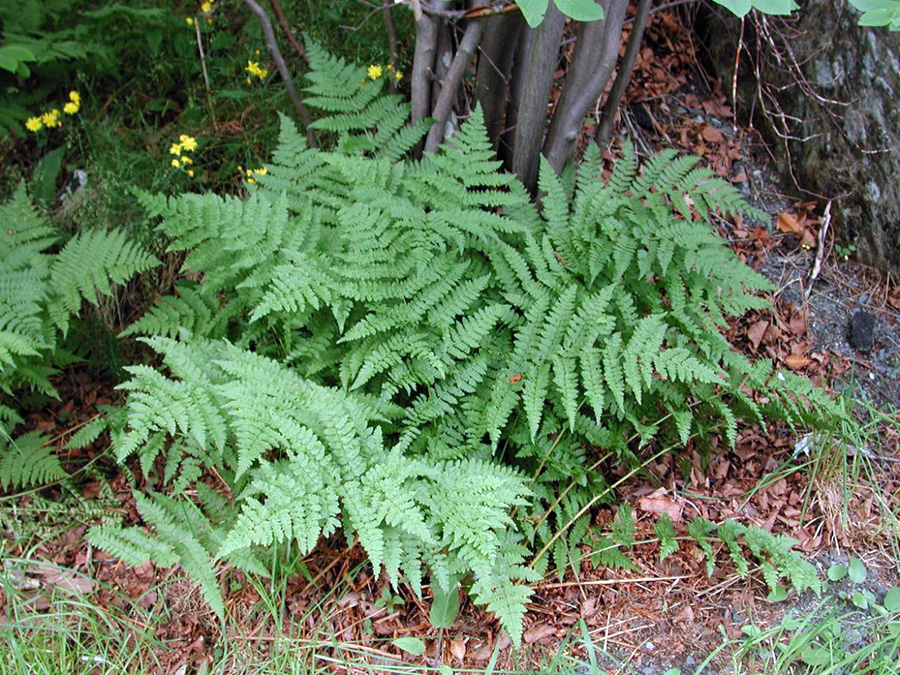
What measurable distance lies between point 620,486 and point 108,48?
332 centimetres

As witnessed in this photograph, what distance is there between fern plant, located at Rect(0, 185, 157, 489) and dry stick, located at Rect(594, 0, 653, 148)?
2106mm

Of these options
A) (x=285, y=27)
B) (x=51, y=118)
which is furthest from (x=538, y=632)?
(x=51, y=118)

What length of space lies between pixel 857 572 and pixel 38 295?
10.8 feet

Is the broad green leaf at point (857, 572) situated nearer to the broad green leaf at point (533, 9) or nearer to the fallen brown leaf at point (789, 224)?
the fallen brown leaf at point (789, 224)

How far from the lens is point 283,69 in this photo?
11.7ft

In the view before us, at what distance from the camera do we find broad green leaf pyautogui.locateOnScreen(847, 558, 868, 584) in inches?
105

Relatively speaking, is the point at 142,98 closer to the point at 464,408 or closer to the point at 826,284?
the point at 464,408

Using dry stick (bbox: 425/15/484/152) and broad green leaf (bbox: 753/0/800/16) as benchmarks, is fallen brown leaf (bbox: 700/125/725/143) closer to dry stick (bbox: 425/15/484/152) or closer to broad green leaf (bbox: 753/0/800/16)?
dry stick (bbox: 425/15/484/152)

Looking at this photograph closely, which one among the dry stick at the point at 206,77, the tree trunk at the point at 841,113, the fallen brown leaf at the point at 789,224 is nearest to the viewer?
the tree trunk at the point at 841,113

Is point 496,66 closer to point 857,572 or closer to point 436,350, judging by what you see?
point 436,350

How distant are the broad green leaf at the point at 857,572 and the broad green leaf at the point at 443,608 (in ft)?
4.61

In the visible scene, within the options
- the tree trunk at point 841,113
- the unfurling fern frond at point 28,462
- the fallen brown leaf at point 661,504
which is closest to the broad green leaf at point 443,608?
the fallen brown leaf at point 661,504

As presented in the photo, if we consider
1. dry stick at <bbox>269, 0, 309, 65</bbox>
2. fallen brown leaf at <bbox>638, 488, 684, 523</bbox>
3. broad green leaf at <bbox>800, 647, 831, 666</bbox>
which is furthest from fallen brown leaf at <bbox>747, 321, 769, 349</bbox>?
dry stick at <bbox>269, 0, 309, 65</bbox>

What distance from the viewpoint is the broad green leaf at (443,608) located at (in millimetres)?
2559
